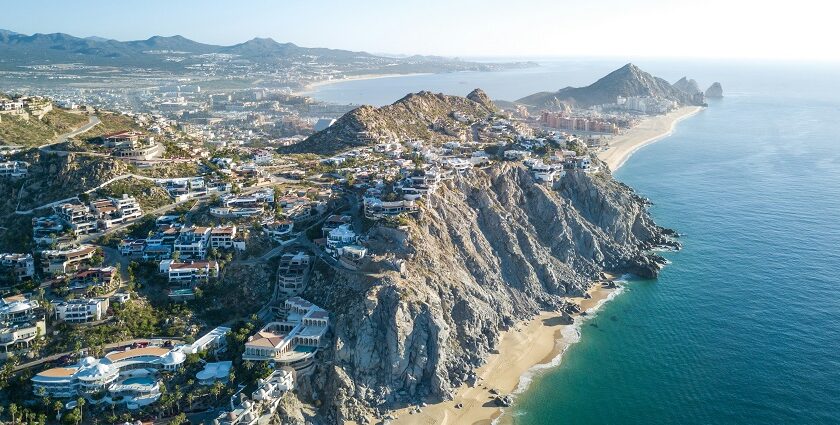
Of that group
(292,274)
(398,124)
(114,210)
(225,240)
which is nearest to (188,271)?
(225,240)

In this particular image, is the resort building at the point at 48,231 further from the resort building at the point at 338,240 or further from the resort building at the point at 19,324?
the resort building at the point at 338,240

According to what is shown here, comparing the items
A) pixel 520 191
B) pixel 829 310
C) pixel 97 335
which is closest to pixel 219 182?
pixel 97 335

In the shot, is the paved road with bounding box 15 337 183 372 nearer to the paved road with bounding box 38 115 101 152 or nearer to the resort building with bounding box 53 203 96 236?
the resort building with bounding box 53 203 96 236

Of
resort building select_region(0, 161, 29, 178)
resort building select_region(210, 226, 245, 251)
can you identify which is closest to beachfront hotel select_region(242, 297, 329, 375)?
resort building select_region(210, 226, 245, 251)

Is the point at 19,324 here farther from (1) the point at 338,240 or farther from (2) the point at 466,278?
(2) the point at 466,278

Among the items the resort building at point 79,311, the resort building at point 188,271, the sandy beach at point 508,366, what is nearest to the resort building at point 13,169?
the resort building at point 188,271
